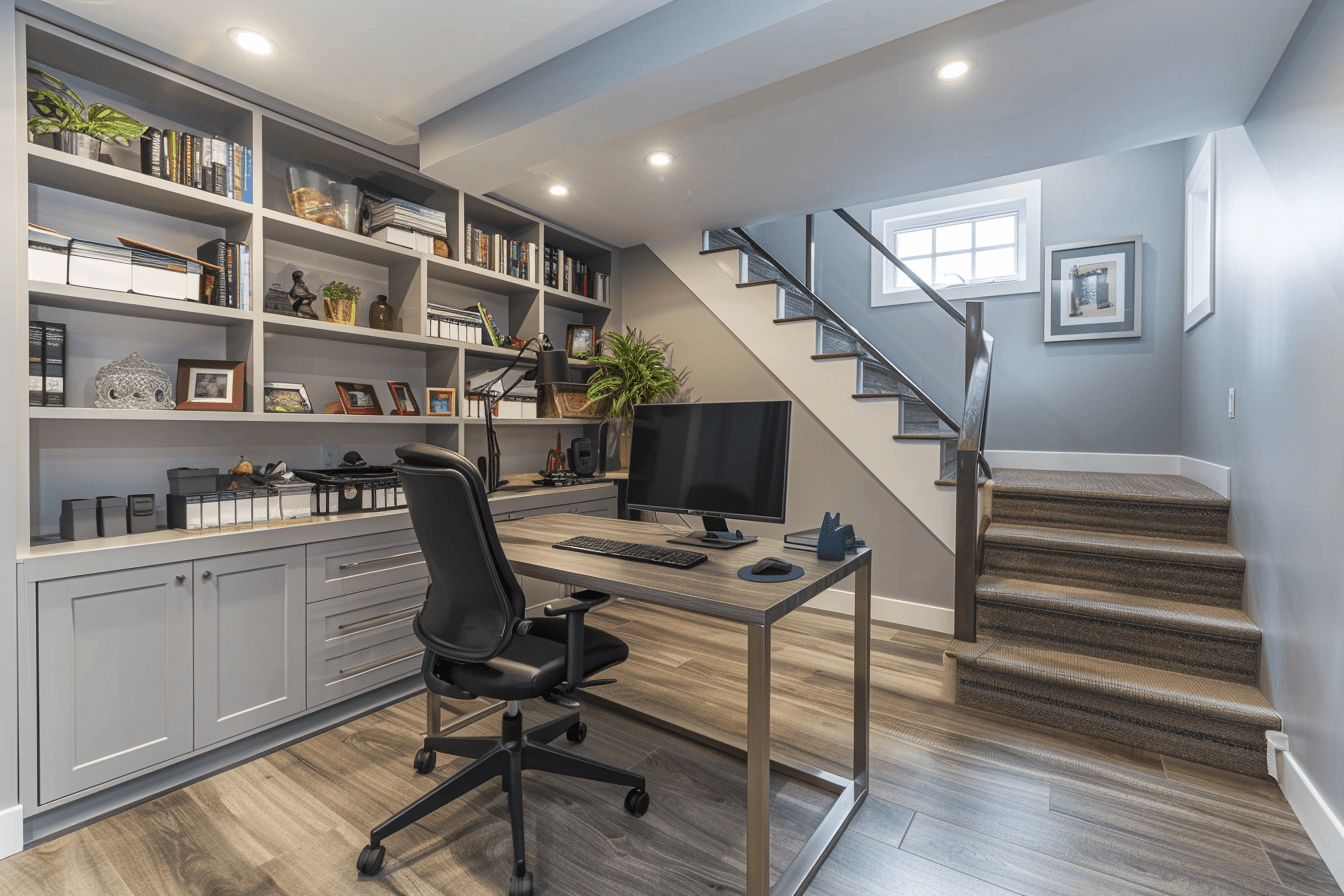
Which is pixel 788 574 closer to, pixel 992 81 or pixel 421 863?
pixel 421 863

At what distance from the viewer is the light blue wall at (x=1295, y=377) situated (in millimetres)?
1694

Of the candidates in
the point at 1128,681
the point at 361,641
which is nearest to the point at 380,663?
the point at 361,641

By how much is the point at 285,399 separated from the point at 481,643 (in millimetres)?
1779

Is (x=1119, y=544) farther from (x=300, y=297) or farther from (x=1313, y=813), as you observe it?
(x=300, y=297)

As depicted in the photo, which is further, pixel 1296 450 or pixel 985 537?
pixel 985 537

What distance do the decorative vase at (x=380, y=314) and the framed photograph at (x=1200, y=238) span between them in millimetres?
4252

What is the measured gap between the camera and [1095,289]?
4039mm

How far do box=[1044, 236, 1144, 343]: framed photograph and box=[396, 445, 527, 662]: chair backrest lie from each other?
419cm

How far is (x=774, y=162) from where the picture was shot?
3.19 m

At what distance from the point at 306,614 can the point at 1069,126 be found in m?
3.91

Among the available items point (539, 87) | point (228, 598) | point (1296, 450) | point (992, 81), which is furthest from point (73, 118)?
point (1296, 450)

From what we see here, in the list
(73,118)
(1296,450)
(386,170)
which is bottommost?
(1296,450)

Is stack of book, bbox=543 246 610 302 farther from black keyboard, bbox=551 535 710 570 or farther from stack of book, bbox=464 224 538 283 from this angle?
black keyboard, bbox=551 535 710 570

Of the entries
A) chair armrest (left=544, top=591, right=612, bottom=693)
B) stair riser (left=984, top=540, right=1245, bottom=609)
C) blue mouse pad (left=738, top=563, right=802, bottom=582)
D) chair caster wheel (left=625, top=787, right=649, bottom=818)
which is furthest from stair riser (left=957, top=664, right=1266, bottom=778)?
chair armrest (left=544, top=591, right=612, bottom=693)
